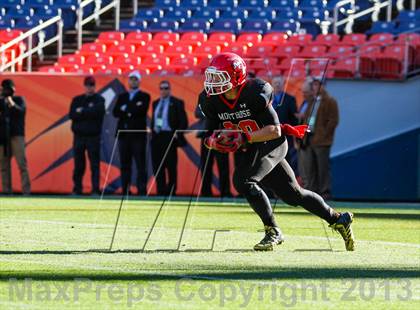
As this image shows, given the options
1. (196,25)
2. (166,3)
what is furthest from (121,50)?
(166,3)

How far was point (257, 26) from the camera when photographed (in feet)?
87.2

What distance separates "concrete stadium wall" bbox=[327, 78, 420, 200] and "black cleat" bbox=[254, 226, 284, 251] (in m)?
10.0

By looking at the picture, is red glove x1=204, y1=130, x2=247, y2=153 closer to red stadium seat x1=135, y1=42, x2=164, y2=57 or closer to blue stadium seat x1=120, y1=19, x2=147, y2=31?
red stadium seat x1=135, y1=42, x2=164, y2=57

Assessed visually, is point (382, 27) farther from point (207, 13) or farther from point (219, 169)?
point (219, 169)

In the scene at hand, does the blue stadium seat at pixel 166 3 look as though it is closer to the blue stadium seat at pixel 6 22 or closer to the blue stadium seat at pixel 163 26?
the blue stadium seat at pixel 163 26

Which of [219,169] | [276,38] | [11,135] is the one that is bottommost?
[219,169]

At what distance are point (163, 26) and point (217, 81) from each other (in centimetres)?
1696

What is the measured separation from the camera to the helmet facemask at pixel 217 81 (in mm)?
11086

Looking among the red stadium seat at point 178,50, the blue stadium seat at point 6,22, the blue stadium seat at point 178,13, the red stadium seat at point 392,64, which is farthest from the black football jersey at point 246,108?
the blue stadium seat at point 6,22

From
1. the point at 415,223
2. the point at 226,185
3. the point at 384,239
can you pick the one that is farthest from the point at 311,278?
the point at 226,185

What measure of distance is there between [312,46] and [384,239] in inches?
448

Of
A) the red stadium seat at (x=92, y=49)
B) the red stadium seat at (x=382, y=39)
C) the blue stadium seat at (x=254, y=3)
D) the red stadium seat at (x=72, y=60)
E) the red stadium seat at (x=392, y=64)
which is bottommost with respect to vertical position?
the red stadium seat at (x=72, y=60)

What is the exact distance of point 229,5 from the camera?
92.7ft

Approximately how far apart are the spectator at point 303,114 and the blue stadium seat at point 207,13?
7177mm
